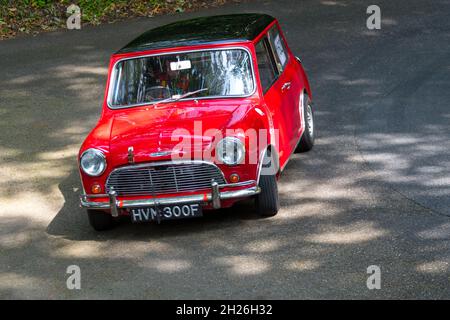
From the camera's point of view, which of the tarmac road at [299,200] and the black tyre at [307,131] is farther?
the black tyre at [307,131]

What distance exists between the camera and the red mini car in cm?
830

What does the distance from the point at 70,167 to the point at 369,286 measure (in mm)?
5163

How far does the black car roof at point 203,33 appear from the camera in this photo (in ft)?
31.1

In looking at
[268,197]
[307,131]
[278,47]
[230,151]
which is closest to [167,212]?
[230,151]

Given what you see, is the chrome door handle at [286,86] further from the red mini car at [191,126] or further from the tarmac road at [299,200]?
the tarmac road at [299,200]

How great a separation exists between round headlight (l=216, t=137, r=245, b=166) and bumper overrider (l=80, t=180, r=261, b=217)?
0.72 feet

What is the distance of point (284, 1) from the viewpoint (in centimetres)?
1823

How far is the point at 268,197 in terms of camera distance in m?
8.63

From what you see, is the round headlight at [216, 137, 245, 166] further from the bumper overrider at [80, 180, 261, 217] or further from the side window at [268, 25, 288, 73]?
the side window at [268, 25, 288, 73]

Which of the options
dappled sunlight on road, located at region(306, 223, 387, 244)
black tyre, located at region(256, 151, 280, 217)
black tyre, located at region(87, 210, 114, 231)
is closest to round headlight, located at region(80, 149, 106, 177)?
black tyre, located at region(87, 210, 114, 231)

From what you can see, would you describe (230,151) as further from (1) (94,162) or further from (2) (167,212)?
(1) (94,162)

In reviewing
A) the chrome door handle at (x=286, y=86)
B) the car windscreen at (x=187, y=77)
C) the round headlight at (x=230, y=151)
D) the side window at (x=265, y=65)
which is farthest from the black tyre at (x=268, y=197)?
the chrome door handle at (x=286, y=86)

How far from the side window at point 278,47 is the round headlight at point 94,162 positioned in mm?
2629
